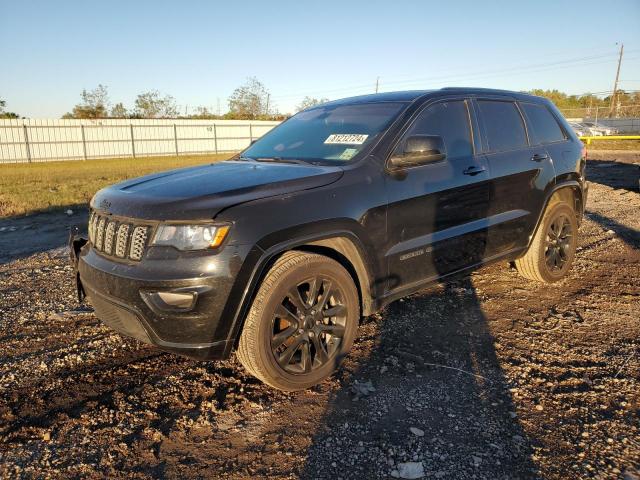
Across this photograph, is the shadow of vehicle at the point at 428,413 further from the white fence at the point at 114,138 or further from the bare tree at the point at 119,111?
the bare tree at the point at 119,111

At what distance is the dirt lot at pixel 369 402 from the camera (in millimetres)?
2498

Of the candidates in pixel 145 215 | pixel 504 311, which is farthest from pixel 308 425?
pixel 504 311

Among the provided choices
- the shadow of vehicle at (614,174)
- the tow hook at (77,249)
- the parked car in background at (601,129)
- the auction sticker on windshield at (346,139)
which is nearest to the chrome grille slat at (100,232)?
the tow hook at (77,249)

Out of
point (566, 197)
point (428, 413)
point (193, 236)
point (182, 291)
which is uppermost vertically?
point (193, 236)

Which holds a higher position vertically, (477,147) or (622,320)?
(477,147)

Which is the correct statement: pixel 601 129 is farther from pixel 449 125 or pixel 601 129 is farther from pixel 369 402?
pixel 369 402

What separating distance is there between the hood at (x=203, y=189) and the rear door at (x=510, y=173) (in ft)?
5.59

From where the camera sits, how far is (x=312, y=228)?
3.02m

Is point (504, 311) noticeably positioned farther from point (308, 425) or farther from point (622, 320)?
point (308, 425)

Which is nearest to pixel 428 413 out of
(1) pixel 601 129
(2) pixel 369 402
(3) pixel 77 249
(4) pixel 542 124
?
(2) pixel 369 402

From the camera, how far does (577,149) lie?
5.29 m

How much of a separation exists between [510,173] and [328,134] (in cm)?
169

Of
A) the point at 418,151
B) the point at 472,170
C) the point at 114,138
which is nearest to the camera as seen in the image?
the point at 418,151

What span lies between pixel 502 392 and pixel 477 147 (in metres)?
2.06
